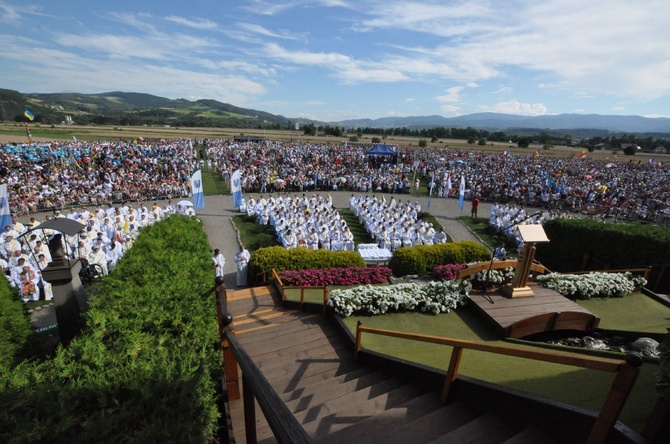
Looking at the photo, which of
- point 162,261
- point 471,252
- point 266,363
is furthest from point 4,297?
point 471,252

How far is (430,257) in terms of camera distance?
1270 cm

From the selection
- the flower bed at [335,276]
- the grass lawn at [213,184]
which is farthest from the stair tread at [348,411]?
the grass lawn at [213,184]

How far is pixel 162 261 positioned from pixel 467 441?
592cm

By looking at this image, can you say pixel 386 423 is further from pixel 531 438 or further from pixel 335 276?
pixel 335 276

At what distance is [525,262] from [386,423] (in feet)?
20.0

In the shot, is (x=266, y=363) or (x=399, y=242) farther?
(x=399, y=242)

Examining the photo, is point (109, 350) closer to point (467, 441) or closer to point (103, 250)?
point (467, 441)

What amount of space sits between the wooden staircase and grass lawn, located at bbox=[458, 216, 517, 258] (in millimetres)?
13230

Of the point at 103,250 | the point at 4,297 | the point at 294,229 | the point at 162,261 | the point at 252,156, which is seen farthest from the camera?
the point at 252,156

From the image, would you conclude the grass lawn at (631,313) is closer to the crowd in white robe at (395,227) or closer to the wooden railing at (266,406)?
the crowd in white robe at (395,227)

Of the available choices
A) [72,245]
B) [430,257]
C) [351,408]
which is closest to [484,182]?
[430,257]

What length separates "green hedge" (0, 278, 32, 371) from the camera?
470cm

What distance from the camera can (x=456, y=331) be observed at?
768cm

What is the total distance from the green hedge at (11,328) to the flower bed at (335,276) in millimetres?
5958
